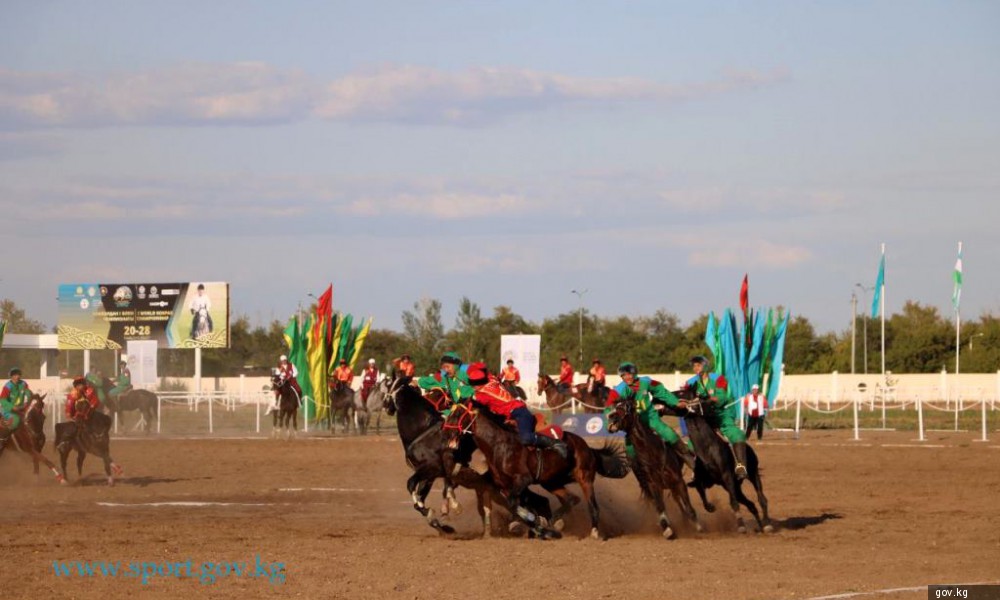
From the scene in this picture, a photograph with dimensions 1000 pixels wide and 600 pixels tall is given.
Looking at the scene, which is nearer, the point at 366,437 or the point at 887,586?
the point at 887,586

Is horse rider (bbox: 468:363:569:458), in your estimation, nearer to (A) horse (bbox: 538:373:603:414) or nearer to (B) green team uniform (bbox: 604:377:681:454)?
(B) green team uniform (bbox: 604:377:681:454)

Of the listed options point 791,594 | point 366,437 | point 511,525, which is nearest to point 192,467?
point 366,437

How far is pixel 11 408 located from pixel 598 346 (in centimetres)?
5598

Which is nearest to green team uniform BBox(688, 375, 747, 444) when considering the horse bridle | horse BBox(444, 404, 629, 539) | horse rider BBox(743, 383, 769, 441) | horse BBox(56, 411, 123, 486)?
horse BBox(444, 404, 629, 539)

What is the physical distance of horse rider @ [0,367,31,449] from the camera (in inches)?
893

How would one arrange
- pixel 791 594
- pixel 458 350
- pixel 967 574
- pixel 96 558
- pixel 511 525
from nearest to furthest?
pixel 791 594 → pixel 967 574 → pixel 96 558 → pixel 511 525 → pixel 458 350

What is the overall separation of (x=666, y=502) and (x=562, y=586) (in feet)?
16.9

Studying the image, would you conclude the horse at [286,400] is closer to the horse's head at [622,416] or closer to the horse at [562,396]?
the horse at [562,396]

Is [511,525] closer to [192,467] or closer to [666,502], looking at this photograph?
[666,502]

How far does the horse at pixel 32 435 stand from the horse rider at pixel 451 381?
9349 mm

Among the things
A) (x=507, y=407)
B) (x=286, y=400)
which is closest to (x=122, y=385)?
(x=286, y=400)

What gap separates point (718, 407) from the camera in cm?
1584

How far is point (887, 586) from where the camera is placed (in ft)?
38.4

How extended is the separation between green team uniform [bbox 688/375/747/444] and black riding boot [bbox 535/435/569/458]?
6.00 feet
